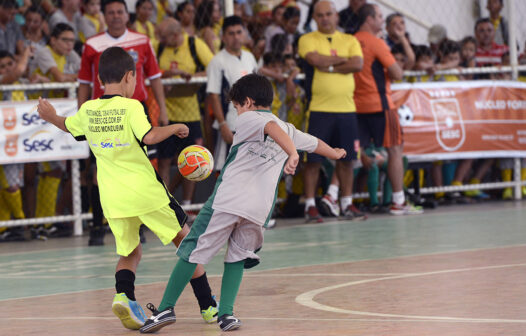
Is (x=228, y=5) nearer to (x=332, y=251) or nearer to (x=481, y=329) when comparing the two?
(x=332, y=251)

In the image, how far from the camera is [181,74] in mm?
10797

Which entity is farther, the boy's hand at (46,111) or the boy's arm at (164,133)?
the boy's hand at (46,111)

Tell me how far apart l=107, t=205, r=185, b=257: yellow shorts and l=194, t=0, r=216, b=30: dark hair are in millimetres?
7038

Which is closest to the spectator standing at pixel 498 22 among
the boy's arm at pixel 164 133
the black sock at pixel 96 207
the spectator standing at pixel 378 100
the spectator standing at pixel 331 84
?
the spectator standing at pixel 378 100

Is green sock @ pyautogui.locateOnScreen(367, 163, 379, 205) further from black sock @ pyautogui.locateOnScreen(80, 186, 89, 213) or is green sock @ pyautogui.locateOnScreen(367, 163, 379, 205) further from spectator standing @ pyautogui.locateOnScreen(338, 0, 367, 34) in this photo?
black sock @ pyautogui.locateOnScreen(80, 186, 89, 213)

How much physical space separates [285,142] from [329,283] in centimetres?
178

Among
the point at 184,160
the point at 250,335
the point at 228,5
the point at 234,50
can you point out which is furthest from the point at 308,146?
the point at 228,5

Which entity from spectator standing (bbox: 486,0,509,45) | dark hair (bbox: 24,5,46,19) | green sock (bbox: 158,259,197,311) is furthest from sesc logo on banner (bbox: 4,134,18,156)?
spectator standing (bbox: 486,0,509,45)

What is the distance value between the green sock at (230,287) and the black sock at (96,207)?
4374 millimetres

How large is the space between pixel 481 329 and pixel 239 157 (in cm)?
156

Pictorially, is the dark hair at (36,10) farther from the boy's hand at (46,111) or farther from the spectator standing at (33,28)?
the boy's hand at (46,111)

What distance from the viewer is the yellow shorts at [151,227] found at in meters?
5.29

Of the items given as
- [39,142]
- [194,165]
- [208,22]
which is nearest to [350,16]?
[208,22]

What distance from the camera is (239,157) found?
517 cm
